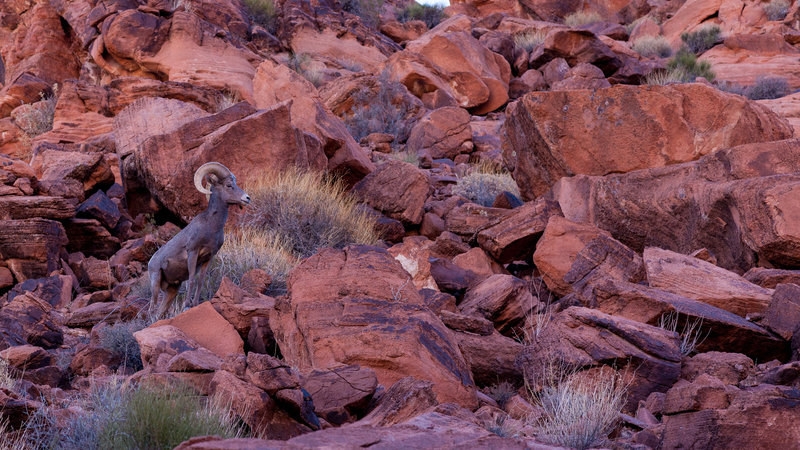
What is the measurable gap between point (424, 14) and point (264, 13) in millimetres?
13147

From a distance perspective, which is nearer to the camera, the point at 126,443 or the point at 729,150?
the point at 126,443

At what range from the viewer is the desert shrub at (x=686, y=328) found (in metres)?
5.95

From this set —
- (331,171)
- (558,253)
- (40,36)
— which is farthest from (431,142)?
(40,36)

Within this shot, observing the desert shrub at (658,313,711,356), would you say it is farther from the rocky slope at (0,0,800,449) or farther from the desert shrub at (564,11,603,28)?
the desert shrub at (564,11,603,28)

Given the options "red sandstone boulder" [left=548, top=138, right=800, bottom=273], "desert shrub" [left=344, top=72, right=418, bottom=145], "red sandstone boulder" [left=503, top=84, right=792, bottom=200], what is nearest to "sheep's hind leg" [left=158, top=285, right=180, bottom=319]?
"red sandstone boulder" [left=548, top=138, right=800, bottom=273]

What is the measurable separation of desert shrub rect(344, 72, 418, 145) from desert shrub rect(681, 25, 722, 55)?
43.8ft

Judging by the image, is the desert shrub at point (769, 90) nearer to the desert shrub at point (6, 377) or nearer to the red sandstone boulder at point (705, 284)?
the red sandstone boulder at point (705, 284)

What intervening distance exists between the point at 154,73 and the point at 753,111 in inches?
598

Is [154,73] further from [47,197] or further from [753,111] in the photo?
[753,111]

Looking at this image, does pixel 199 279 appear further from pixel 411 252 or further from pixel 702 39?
pixel 702 39

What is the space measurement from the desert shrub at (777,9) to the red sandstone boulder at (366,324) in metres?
26.7

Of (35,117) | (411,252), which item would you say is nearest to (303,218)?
(411,252)

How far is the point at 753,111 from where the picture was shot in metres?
10.0

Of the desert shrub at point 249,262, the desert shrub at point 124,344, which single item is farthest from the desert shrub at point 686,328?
the desert shrub at point 124,344
